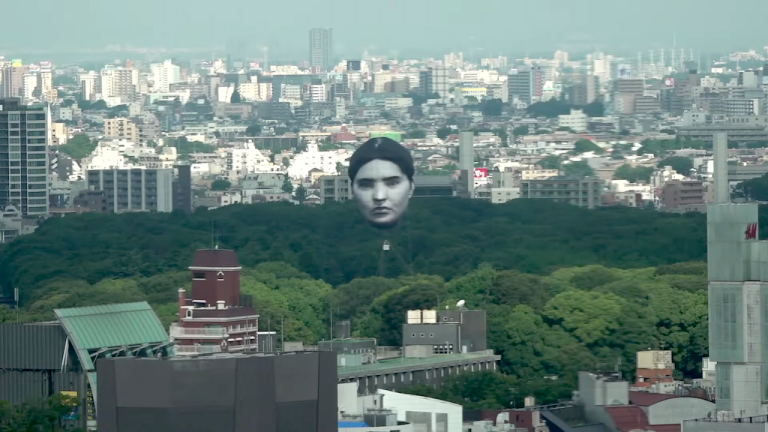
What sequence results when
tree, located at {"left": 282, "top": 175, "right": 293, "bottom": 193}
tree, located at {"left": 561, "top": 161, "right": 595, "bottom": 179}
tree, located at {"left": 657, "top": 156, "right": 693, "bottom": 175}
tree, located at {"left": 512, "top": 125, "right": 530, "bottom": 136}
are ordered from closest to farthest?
1. tree, located at {"left": 282, "top": 175, "right": 293, "bottom": 193}
2. tree, located at {"left": 561, "top": 161, "right": 595, "bottom": 179}
3. tree, located at {"left": 657, "top": 156, "right": 693, "bottom": 175}
4. tree, located at {"left": 512, "top": 125, "right": 530, "bottom": 136}

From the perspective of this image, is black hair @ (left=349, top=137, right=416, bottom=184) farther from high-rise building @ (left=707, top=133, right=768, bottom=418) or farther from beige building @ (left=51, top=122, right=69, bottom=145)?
beige building @ (left=51, top=122, right=69, bottom=145)

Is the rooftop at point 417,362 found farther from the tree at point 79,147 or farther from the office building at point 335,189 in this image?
the tree at point 79,147

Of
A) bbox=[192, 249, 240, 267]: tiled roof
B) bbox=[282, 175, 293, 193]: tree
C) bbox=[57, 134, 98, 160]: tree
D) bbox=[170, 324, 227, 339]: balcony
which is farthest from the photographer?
bbox=[57, 134, 98, 160]: tree

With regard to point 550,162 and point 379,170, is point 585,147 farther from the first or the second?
point 379,170

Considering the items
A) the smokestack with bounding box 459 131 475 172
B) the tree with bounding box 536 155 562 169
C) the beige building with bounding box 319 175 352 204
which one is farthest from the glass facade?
the tree with bounding box 536 155 562 169

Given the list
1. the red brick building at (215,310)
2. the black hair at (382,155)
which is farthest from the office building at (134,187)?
the red brick building at (215,310)

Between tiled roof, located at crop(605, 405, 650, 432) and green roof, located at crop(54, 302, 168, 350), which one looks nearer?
green roof, located at crop(54, 302, 168, 350)

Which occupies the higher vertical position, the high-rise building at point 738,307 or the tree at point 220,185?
the tree at point 220,185
